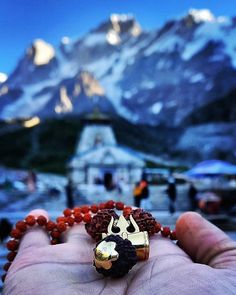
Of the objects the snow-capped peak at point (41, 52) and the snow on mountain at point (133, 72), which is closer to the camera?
the snow on mountain at point (133, 72)

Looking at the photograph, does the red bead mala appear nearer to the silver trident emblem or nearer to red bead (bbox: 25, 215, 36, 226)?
red bead (bbox: 25, 215, 36, 226)

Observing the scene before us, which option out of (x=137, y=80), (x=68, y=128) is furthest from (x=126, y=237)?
(x=137, y=80)

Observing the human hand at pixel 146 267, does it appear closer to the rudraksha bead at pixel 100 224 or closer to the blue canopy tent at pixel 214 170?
the rudraksha bead at pixel 100 224

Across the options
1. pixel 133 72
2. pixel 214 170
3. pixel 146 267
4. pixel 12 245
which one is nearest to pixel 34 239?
pixel 12 245

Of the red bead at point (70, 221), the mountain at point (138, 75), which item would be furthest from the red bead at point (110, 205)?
the mountain at point (138, 75)

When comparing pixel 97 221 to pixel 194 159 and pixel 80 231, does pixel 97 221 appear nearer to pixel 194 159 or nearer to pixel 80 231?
pixel 80 231

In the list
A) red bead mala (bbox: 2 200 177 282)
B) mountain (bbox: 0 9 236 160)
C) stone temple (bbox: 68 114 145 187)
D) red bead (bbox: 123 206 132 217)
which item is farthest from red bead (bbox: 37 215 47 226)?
mountain (bbox: 0 9 236 160)

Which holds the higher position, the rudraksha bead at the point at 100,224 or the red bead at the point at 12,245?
the rudraksha bead at the point at 100,224

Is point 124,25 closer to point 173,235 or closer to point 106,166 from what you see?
point 106,166

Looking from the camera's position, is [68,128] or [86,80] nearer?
[68,128]
